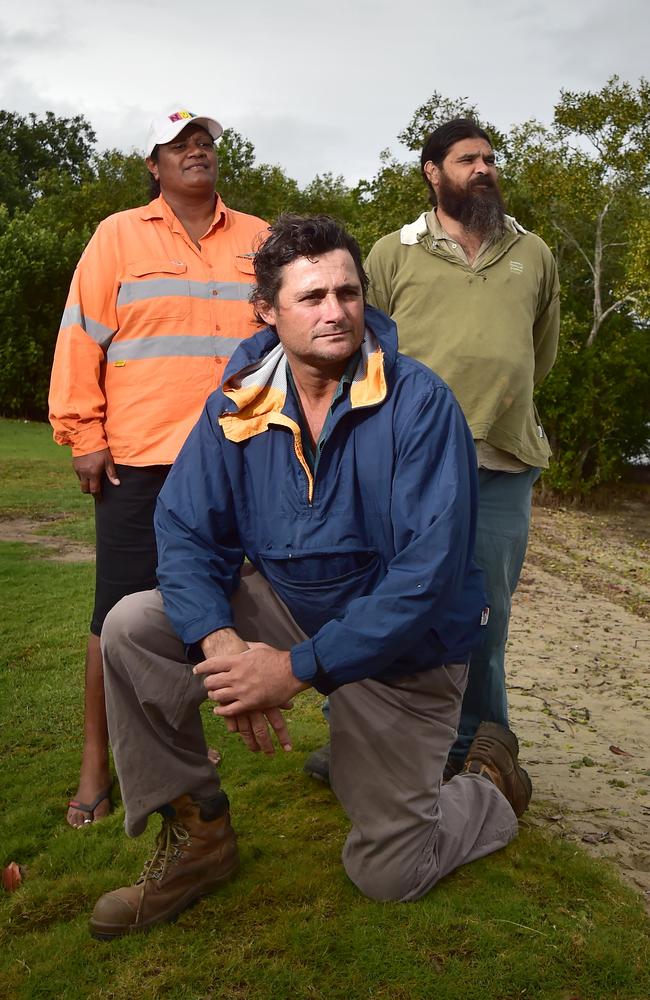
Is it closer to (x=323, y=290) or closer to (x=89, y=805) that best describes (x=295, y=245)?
(x=323, y=290)

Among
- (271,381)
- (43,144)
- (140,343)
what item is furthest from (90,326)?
(43,144)

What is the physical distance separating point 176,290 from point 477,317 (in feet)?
3.67

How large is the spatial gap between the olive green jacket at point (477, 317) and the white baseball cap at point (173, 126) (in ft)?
2.58

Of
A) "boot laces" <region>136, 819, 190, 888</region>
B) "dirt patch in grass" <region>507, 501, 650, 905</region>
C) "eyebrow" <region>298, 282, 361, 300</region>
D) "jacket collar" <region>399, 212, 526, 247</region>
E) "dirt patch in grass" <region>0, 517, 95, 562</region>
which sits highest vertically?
"jacket collar" <region>399, 212, 526, 247</region>

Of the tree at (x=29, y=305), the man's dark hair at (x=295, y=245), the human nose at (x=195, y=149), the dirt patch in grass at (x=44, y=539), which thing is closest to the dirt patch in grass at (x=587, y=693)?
the man's dark hair at (x=295, y=245)

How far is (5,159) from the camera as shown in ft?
145

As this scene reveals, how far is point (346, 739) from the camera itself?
2.98 meters

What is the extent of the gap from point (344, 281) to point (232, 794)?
6.35ft

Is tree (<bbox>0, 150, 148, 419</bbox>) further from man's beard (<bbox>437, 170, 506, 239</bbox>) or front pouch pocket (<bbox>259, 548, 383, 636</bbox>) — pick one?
front pouch pocket (<bbox>259, 548, 383, 636</bbox>)

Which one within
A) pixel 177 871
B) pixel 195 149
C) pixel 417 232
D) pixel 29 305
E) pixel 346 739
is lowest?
pixel 177 871

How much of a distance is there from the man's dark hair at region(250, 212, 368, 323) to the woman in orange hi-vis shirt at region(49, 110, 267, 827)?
2.06 ft

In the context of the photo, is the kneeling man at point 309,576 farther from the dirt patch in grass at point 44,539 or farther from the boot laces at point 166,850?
the dirt patch in grass at point 44,539

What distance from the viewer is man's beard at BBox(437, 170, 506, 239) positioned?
3.76 m

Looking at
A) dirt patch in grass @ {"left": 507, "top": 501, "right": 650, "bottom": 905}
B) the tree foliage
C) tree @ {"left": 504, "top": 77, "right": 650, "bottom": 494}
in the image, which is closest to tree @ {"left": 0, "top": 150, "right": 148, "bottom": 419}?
the tree foliage
